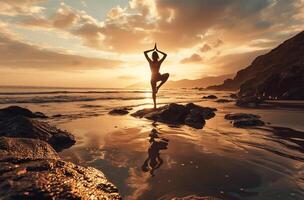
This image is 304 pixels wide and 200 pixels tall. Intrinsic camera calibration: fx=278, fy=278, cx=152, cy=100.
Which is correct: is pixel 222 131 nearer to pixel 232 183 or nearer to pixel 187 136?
pixel 187 136

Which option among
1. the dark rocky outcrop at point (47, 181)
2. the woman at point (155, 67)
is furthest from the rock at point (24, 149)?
the woman at point (155, 67)

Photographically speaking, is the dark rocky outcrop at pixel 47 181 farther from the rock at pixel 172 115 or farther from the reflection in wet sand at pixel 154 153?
the rock at pixel 172 115

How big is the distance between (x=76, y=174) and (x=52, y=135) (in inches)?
165

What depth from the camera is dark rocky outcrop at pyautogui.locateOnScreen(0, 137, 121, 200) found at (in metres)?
2.55

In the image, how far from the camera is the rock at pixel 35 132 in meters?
6.71

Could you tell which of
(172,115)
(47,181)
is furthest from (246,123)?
(47,181)

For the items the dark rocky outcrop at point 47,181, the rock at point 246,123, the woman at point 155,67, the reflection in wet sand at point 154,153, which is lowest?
the reflection in wet sand at point 154,153

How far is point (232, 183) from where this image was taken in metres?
3.98

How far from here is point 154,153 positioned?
19.1 feet

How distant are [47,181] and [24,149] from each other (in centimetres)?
170

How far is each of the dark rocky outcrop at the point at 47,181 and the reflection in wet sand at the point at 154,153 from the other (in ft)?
4.50

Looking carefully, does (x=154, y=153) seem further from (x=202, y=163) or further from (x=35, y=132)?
(x=35, y=132)

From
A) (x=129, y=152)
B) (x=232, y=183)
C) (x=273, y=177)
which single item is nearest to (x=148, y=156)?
(x=129, y=152)

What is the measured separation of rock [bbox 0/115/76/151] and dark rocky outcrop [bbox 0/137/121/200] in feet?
9.94
